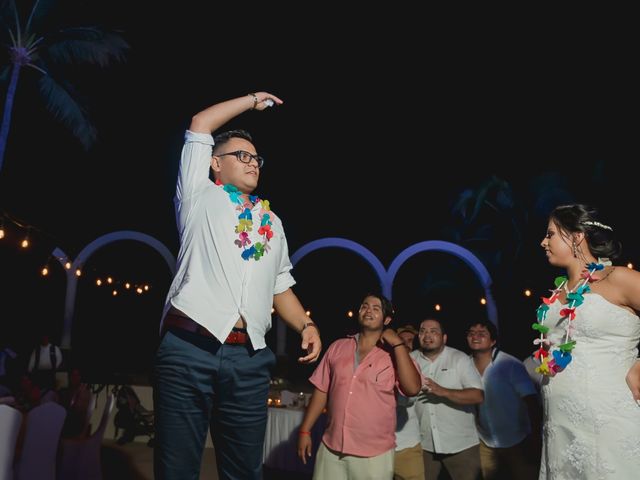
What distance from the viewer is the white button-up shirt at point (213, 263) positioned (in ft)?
6.03

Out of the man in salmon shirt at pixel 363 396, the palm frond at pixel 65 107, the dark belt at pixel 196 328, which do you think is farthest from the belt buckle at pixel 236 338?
the palm frond at pixel 65 107

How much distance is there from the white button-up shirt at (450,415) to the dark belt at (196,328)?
314 centimetres

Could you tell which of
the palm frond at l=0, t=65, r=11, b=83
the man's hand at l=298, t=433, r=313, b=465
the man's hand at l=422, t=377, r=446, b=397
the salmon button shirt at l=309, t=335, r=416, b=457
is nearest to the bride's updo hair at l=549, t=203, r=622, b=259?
the salmon button shirt at l=309, t=335, r=416, b=457

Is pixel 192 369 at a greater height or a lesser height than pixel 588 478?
greater

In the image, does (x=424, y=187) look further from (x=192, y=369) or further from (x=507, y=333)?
(x=192, y=369)

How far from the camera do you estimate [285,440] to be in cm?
632

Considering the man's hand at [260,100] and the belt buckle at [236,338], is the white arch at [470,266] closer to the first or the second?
the man's hand at [260,100]

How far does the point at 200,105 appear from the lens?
19.8 metres

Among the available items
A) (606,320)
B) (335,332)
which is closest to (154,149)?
(335,332)

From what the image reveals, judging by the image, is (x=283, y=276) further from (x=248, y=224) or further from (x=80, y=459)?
(x=80, y=459)

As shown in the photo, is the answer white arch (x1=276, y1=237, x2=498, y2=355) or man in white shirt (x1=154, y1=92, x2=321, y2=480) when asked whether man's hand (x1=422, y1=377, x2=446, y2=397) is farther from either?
white arch (x1=276, y1=237, x2=498, y2=355)

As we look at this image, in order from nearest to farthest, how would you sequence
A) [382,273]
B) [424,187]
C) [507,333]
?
[382,273] → [507,333] → [424,187]

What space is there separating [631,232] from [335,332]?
1464 cm

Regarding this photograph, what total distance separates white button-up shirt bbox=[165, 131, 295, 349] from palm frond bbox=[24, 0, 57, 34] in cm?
1694
